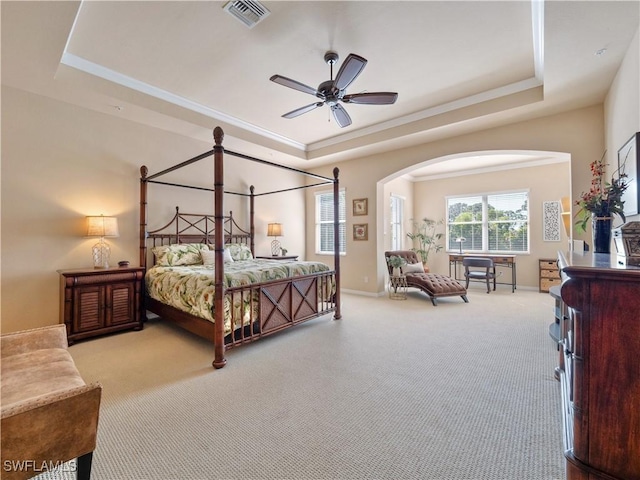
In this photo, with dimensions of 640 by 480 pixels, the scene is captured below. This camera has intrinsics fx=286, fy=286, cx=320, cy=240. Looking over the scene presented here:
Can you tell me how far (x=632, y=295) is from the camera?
1052mm

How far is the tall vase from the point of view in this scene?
231cm

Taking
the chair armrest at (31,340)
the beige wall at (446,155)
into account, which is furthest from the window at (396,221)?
the chair armrest at (31,340)

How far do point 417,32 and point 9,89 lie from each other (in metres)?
4.60

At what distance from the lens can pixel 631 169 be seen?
2.39m

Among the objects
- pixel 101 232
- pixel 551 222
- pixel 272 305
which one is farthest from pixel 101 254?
pixel 551 222

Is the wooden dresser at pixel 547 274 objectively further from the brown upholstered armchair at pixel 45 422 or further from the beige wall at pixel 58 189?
the brown upholstered armchair at pixel 45 422

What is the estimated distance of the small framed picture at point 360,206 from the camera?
6090mm

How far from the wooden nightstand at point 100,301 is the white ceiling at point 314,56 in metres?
2.19

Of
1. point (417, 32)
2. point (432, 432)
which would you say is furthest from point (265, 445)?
point (417, 32)

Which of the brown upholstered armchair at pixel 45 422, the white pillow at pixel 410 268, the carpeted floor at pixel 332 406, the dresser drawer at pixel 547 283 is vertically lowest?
the carpeted floor at pixel 332 406

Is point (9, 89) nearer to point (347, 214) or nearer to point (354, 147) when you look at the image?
point (354, 147)

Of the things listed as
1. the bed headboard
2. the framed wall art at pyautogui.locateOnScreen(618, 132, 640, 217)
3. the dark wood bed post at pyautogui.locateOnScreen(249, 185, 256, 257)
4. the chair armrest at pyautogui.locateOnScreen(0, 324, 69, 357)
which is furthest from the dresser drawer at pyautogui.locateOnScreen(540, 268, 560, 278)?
the chair armrest at pyautogui.locateOnScreen(0, 324, 69, 357)

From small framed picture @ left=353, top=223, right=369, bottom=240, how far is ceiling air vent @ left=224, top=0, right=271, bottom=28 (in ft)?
13.6

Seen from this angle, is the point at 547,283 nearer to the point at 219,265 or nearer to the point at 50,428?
the point at 219,265
